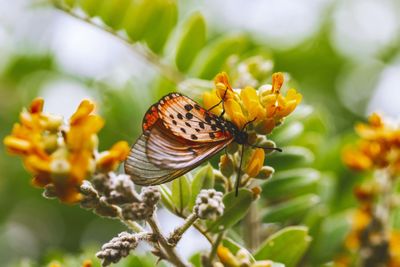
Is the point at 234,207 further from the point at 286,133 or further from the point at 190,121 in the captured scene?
the point at 286,133

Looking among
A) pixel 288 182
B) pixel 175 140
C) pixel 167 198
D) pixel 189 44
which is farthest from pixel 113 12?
pixel 175 140

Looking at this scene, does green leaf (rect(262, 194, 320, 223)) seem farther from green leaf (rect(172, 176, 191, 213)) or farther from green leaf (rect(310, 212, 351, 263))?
green leaf (rect(172, 176, 191, 213))

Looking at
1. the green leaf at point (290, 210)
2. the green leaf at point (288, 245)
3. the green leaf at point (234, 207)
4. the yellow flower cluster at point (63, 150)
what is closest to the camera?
the yellow flower cluster at point (63, 150)

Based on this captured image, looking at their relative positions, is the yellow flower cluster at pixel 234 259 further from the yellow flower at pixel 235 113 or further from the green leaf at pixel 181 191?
the yellow flower at pixel 235 113

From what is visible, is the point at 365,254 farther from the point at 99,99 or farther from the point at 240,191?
the point at 99,99

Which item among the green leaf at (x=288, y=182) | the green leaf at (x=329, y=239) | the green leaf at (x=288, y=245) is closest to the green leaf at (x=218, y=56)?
the green leaf at (x=288, y=182)

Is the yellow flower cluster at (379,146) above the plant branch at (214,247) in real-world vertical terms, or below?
above

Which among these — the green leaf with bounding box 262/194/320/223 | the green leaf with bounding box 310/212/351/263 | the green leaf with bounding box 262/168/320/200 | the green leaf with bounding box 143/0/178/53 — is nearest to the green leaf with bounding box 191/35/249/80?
the green leaf with bounding box 143/0/178/53
